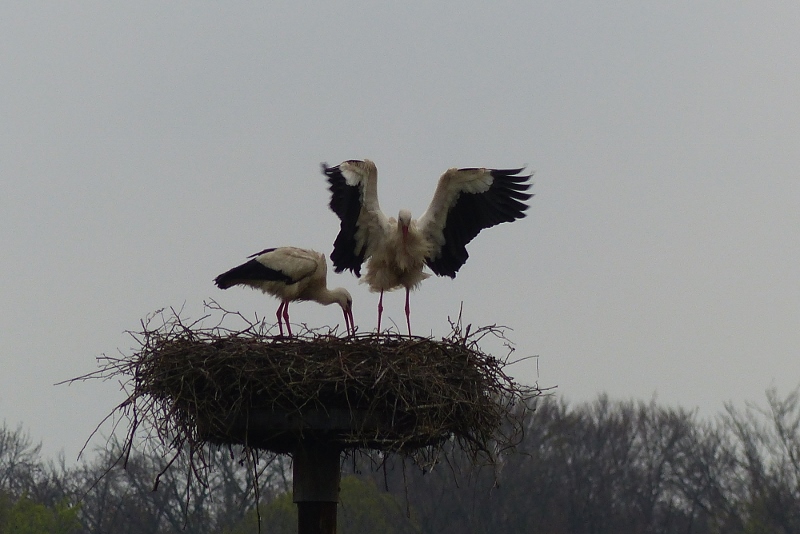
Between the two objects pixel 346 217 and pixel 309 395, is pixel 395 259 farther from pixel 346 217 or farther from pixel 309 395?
pixel 309 395

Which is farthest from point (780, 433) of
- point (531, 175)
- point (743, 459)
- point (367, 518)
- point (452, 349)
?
point (452, 349)

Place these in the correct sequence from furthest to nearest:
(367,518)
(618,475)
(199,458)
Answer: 1. (618,475)
2. (367,518)
3. (199,458)

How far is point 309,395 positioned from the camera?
7.45 m

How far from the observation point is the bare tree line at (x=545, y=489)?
1229 inches

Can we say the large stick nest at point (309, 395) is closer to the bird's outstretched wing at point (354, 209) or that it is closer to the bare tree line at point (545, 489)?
the bird's outstretched wing at point (354, 209)

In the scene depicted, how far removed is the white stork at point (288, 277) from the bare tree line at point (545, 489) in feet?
58.6

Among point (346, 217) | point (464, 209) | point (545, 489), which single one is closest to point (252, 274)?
point (346, 217)

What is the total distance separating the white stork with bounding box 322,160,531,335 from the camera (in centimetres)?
1051

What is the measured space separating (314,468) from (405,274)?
11.0ft

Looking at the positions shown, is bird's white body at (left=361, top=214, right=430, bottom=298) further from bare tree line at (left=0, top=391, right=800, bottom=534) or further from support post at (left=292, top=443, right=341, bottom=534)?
bare tree line at (left=0, top=391, right=800, bottom=534)

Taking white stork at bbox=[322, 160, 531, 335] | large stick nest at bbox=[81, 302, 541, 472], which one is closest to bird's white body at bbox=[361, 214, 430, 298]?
white stork at bbox=[322, 160, 531, 335]

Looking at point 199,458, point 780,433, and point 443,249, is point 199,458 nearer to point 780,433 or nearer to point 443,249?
point 443,249

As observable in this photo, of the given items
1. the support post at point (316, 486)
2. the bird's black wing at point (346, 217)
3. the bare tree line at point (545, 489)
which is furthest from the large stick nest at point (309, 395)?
the bare tree line at point (545, 489)

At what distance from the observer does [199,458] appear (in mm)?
7383
